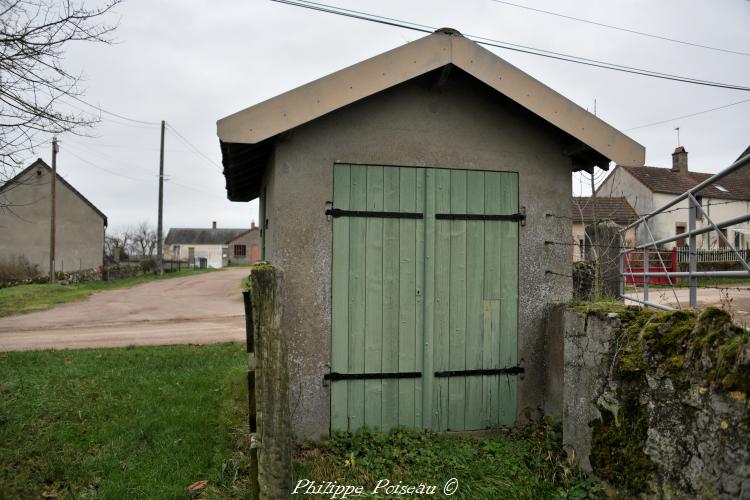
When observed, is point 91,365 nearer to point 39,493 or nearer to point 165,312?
point 39,493

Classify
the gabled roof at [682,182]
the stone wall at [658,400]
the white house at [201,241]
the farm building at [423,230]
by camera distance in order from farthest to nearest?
1. the white house at [201,241]
2. the gabled roof at [682,182]
3. the farm building at [423,230]
4. the stone wall at [658,400]

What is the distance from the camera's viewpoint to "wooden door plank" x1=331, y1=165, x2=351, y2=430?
4816 millimetres

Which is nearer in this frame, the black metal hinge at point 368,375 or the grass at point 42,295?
the black metal hinge at point 368,375

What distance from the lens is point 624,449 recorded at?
11.8ft

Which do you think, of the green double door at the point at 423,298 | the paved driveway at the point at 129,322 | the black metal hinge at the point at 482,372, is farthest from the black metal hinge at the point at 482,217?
the paved driveway at the point at 129,322

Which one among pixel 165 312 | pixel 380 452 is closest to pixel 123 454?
pixel 380 452

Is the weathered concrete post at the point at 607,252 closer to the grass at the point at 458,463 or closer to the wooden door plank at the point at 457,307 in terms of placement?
the wooden door plank at the point at 457,307

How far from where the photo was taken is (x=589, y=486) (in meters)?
3.88

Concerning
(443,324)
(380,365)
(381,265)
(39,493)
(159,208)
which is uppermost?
(159,208)

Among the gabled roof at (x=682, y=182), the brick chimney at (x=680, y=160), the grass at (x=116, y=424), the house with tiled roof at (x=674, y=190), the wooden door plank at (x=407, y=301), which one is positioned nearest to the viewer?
the grass at (x=116, y=424)

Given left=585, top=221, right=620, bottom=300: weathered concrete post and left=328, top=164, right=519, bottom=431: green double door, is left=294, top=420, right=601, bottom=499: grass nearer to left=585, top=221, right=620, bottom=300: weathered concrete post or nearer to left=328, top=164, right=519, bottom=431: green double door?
left=328, top=164, right=519, bottom=431: green double door

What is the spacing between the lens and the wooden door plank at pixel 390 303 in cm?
493

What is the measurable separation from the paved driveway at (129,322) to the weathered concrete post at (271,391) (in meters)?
7.73

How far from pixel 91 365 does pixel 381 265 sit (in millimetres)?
5654
